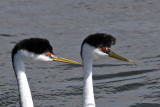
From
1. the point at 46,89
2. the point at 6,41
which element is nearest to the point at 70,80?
the point at 46,89

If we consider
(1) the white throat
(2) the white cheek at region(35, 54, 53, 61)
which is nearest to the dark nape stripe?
(1) the white throat

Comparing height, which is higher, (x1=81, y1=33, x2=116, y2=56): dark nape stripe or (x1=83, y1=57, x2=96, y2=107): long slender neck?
(x1=81, y1=33, x2=116, y2=56): dark nape stripe

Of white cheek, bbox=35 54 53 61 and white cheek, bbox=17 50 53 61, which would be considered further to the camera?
white cheek, bbox=35 54 53 61

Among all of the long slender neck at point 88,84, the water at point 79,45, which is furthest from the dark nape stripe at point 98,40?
the water at point 79,45

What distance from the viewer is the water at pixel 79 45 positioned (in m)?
13.9

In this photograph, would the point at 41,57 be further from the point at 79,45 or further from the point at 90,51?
the point at 79,45

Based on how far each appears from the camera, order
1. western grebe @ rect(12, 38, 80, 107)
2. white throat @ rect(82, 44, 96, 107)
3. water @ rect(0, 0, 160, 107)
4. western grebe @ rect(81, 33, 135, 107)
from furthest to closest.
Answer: water @ rect(0, 0, 160, 107) < white throat @ rect(82, 44, 96, 107) < western grebe @ rect(81, 33, 135, 107) < western grebe @ rect(12, 38, 80, 107)

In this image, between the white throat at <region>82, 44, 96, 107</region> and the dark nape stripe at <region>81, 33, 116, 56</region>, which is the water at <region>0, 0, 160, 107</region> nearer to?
the white throat at <region>82, 44, 96, 107</region>

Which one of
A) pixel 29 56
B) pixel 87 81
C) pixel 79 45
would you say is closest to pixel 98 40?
pixel 87 81

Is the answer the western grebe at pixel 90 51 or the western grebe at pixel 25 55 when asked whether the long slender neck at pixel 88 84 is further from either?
the western grebe at pixel 25 55

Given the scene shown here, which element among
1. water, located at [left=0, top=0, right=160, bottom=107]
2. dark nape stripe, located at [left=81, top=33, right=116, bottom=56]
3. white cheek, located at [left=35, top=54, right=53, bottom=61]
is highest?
dark nape stripe, located at [left=81, top=33, right=116, bottom=56]

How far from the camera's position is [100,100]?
13586 mm

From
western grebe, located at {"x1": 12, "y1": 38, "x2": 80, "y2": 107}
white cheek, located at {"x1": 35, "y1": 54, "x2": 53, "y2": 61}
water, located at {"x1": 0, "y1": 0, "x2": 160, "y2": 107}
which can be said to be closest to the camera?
western grebe, located at {"x1": 12, "y1": 38, "x2": 80, "y2": 107}

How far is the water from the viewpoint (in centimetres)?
1388
